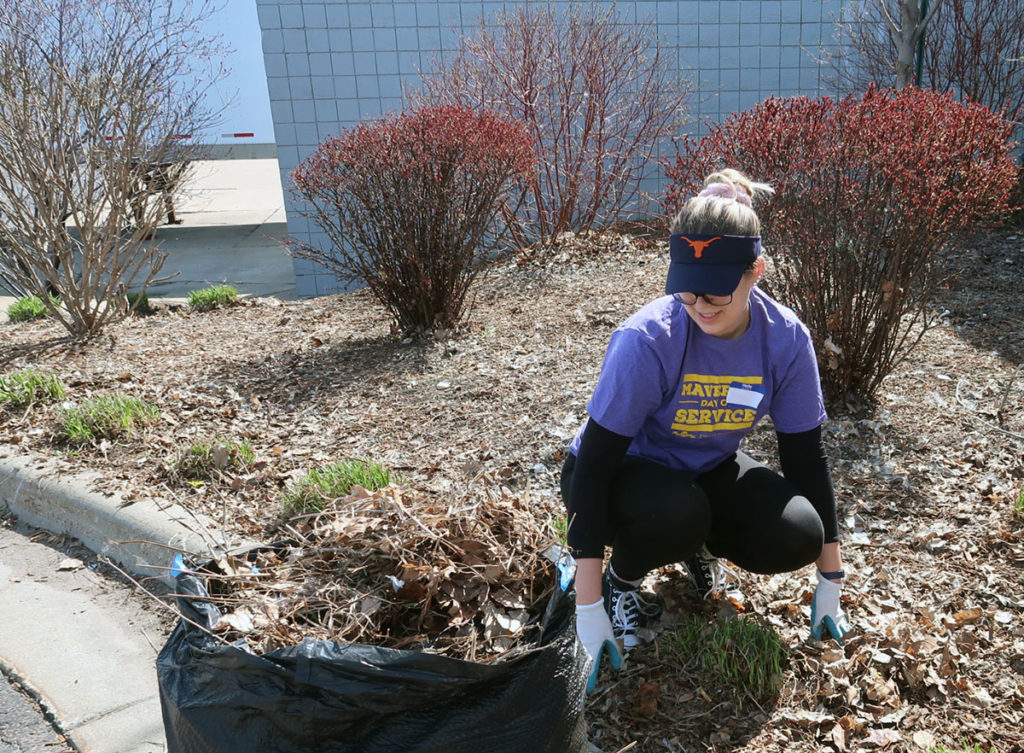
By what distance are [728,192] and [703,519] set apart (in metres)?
0.87

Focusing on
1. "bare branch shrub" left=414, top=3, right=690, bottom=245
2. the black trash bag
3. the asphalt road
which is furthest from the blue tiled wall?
the black trash bag

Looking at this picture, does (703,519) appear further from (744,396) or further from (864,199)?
(864,199)

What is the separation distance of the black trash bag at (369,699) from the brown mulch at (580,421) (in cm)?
20

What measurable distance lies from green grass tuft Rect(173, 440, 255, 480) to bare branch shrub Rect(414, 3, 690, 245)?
4.74m

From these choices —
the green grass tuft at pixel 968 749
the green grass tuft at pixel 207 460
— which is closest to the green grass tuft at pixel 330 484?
the green grass tuft at pixel 207 460

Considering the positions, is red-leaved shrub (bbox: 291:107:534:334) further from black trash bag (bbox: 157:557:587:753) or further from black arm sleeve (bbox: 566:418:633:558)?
black trash bag (bbox: 157:557:587:753)

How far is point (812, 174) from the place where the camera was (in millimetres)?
3662

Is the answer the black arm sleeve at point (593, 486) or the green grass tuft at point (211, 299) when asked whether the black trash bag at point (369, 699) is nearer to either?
the black arm sleeve at point (593, 486)

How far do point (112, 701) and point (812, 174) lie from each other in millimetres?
3244

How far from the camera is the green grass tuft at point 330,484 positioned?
10.3 feet

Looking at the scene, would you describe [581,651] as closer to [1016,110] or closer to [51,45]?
[51,45]

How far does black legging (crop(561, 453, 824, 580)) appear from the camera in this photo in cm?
229

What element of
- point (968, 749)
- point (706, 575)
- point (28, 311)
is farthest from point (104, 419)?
point (28, 311)

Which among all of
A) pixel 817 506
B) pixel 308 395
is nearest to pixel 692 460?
pixel 817 506
